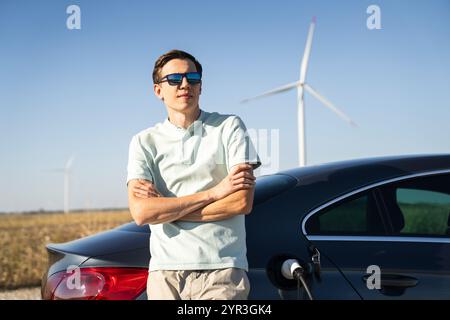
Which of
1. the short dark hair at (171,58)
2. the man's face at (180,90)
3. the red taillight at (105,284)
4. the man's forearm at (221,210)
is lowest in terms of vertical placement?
the red taillight at (105,284)

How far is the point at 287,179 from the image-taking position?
119 inches

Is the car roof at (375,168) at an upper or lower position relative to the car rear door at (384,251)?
upper

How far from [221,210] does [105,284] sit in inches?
24.8

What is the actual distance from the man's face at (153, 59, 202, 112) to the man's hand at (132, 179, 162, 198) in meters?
0.34

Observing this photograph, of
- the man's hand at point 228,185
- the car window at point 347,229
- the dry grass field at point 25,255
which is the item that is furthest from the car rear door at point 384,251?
the dry grass field at point 25,255

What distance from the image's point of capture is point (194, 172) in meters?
2.32

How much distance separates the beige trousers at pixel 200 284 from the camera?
7.30 feet

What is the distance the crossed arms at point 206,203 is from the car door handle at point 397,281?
761 mm

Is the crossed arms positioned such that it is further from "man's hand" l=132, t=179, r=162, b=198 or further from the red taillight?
Result: the red taillight

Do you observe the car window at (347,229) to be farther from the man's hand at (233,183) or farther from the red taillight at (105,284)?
the red taillight at (105,284)

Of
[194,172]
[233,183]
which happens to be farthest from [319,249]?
[194,172]

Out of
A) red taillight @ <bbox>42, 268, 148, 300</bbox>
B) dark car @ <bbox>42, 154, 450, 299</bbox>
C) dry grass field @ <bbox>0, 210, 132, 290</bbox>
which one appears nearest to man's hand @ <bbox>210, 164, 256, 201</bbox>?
dark car @ <bbox>42, 154, 450, 299</bbox>
